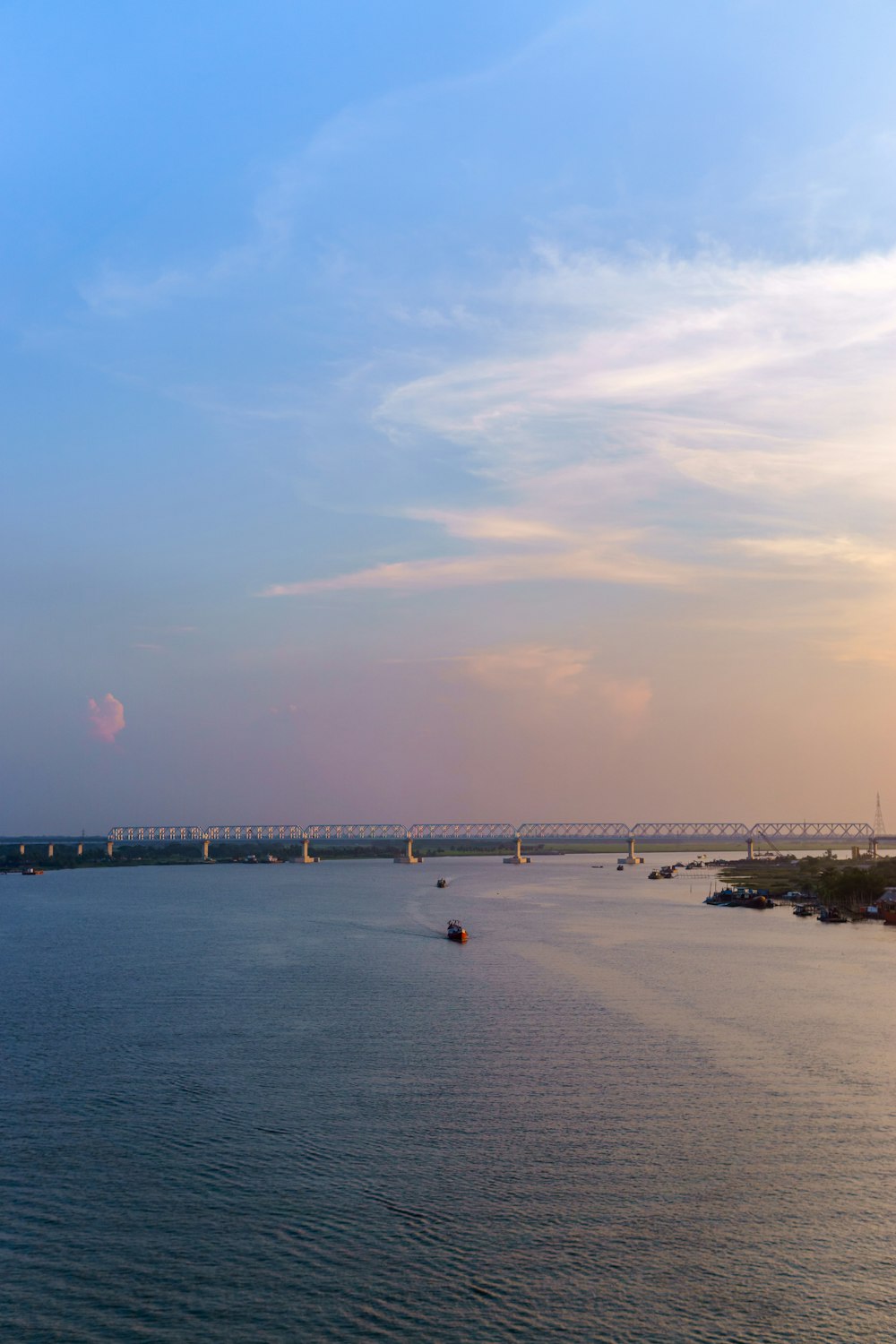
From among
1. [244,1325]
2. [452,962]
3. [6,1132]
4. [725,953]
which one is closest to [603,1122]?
[244,1325]

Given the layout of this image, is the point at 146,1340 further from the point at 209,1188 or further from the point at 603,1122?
the point at 603,1122

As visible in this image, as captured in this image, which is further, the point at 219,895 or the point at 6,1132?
the point at 219,895

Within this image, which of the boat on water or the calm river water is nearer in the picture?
the calm river water

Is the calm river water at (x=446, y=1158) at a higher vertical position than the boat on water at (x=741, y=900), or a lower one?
higher

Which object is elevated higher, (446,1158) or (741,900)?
(446,1158)

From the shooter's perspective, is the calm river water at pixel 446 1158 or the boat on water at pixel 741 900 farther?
the boat on water at pixel 741 900

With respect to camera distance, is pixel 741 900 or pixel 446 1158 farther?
pixel 741 900

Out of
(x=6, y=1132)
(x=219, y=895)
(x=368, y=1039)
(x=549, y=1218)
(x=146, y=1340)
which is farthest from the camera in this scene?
(x=219, y=895)

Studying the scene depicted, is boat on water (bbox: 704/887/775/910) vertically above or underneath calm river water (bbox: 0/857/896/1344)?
underneath
